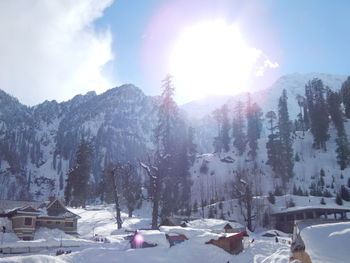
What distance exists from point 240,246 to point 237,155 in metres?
67.8

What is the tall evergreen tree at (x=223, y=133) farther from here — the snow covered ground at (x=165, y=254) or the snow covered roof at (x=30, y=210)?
the snow covered ground at (x=165, y=254)

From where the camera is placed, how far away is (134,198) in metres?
81.2

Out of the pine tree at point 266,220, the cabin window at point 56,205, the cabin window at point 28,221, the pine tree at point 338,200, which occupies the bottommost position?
the pine tree at point 266,220

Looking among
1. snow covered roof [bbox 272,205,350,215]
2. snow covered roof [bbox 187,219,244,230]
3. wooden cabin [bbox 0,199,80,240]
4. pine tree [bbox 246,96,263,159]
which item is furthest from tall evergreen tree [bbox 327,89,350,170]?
wooden cabin [bbox 0,199,80,240]

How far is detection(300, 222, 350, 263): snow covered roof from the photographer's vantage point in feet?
67.0

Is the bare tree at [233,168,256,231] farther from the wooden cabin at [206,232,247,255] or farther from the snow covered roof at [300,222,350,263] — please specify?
the snow covered roof at [300,222,350,263]

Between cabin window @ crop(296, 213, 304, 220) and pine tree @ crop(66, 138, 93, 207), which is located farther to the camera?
pine tree @ crop(66, 138, 93, 207)

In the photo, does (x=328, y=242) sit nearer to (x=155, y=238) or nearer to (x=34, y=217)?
(x=155, y=238)

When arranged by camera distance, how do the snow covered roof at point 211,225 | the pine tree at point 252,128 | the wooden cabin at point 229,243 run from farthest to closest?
the pine tree at point 252,128 → the snow covered roof at point 211,225 → the wooden cabin at point 229,243

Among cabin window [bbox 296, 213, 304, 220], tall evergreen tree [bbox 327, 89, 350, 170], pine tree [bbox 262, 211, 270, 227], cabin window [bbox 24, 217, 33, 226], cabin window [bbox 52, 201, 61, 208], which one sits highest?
tall evergreen tree [bbox 327, 89, 350, 170]

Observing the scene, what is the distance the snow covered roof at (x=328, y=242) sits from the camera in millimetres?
20422

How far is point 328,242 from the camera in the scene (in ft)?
71.4

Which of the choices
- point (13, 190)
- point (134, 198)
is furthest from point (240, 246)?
point (13, 190)

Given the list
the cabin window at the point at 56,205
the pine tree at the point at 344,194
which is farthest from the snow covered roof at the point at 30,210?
the pine tree at the point at 344,194
